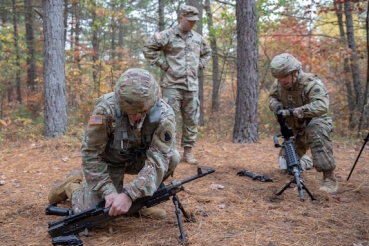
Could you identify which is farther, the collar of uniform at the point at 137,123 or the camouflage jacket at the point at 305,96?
the camouflage jacket at the point at 305,96

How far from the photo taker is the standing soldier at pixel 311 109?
3734 mm

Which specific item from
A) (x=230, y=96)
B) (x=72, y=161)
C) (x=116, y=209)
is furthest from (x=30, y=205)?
(x=230, y=96)

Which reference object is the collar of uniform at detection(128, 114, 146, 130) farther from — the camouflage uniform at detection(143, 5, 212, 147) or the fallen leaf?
the camouflage uniform at detection(143, 5, 212, 147)

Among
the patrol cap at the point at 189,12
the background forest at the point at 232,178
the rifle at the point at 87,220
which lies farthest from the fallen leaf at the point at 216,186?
the patrol cap at the point at 189,12

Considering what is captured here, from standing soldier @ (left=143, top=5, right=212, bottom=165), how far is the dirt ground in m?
0.63

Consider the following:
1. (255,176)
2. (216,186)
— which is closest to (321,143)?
(255,176)

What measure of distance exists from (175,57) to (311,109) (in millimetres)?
2080

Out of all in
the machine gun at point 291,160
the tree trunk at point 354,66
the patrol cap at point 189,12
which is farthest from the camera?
the tree trunk at point 354,66

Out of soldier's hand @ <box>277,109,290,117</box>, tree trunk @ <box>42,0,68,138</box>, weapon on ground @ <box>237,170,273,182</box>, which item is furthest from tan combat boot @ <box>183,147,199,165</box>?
tree trunk @ <box>42,0,68,138</box>

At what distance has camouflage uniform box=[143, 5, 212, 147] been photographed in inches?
191

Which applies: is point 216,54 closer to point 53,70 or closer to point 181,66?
point 53,70

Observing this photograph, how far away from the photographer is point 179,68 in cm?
486

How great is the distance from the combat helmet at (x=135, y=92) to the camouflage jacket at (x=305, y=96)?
2.05 m

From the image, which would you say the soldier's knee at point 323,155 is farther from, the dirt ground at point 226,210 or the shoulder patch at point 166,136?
the shoulder patch at point 166,136
